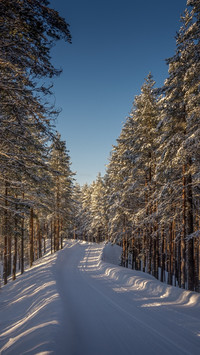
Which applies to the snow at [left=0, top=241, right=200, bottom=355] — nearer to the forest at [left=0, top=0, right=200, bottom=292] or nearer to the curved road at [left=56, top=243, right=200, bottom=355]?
the curved road at [left=56, top=243, right=200, bottom=355]

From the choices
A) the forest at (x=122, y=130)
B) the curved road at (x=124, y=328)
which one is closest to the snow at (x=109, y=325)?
the curved road at (x=124, y=328)

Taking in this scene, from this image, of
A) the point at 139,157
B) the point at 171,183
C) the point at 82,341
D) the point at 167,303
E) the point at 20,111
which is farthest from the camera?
the point at 139,157

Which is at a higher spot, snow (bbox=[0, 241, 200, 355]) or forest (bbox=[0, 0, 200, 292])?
forest (bbox=[0, 0, 200, 292])

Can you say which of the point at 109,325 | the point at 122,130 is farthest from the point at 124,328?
the point at 122,130

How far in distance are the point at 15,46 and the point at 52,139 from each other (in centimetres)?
258

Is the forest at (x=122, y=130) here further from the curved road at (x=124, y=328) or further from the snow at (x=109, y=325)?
the curved road at (x=124, y=328)

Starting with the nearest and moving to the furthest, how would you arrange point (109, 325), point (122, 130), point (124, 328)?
1. point (124, 328)
2. point (109, 325)
3. point (122, 130)

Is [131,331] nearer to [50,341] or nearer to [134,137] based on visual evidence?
[50,341]

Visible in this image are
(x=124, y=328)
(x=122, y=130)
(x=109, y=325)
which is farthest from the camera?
(x=122, y=130)

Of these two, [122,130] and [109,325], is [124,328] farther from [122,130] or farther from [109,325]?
[122,130]

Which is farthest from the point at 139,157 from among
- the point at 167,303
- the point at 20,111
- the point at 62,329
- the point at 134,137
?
the point at 62,329

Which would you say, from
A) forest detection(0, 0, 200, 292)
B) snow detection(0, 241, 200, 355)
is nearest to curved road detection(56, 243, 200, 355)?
snow detection(0, 241, 200, 355)

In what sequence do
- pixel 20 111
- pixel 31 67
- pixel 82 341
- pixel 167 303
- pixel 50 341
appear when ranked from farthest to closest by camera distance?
1. pixel 167 303
2. pixel 20 111
3. pixel 31 67
4. pixel 82 341
5. pixel 50 341

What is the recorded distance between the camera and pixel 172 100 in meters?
12.2
